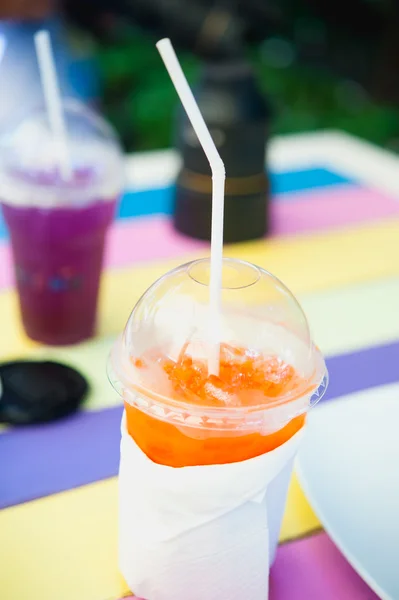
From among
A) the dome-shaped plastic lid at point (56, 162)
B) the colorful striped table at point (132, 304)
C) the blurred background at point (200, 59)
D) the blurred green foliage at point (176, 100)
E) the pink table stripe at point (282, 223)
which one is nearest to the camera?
the colorful striped table at point (132, 304)

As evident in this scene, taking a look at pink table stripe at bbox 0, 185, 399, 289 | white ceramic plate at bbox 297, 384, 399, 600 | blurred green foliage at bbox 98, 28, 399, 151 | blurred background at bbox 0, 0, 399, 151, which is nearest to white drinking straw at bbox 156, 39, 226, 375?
white ceramic plate at bbox 297, 384, 399, 600

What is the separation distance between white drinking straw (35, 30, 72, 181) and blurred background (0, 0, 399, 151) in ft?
4.60

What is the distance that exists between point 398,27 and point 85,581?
11.7 feet

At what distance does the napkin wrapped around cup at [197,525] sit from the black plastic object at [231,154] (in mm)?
861

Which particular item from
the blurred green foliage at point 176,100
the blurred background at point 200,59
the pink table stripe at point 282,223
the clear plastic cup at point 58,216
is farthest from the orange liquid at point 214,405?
the blurred green foliage at point 176,100

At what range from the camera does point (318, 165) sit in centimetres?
196

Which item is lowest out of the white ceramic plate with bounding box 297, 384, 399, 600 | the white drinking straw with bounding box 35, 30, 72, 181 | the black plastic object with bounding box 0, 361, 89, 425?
the black plastic object with bounding box 0, 361, 89, 425

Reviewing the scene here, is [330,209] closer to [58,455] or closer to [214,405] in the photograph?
[58,455]

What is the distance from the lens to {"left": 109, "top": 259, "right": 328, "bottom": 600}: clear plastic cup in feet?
2.11

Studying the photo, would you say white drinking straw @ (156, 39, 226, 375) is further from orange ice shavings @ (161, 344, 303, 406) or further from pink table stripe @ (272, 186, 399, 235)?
pink table stripe @ (272, 186, 399, 235)

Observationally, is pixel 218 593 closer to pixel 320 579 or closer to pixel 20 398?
pixel 320 579

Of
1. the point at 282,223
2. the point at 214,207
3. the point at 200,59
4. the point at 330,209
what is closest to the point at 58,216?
the point at 214,207

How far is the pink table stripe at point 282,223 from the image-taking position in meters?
1.46

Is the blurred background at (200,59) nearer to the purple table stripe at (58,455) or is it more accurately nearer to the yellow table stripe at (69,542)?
the purple table stripe at (58,455)
